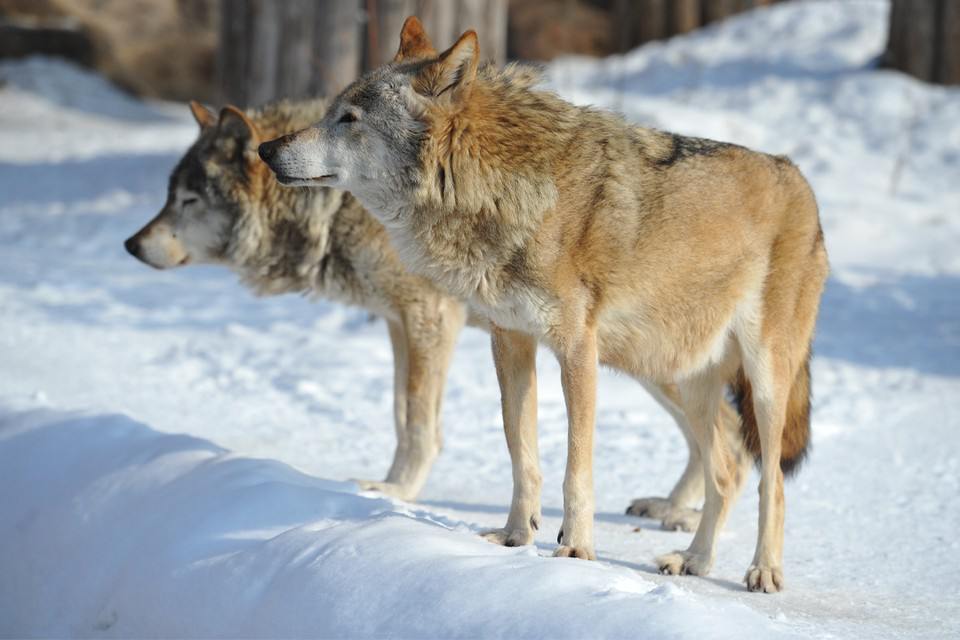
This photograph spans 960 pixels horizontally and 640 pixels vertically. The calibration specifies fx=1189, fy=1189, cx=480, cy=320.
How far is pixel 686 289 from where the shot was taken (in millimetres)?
4496

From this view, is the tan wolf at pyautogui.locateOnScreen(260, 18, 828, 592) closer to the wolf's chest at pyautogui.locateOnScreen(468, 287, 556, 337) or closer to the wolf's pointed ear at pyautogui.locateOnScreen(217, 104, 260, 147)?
the wolf's chest at pyautogui.locateOnScreen(468, 287, 556, 337)

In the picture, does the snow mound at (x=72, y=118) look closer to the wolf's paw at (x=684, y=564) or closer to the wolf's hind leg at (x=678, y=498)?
the wolf's hind leg at (x=678, y=498)

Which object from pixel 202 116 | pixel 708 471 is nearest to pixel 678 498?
pixel 708 471

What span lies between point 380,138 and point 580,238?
32.6 inches

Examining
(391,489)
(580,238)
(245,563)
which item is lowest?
(391,489)

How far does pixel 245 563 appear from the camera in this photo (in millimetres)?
3922

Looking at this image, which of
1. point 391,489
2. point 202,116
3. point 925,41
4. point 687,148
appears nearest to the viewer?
point 687,148

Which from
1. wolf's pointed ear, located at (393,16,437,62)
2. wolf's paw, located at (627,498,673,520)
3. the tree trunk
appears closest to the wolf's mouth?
wolf's pointed ear, located at (393,16,437,62)

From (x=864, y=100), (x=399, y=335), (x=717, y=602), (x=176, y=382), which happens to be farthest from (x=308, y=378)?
(x=864, y=100)

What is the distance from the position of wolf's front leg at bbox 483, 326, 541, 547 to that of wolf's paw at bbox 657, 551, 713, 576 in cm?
53

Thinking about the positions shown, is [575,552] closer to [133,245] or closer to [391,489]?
[391,489]

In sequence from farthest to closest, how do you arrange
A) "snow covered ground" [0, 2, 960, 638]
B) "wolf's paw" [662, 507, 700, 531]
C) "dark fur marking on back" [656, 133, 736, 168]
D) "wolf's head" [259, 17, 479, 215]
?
"wolf's paw" [662, 507, 700, 531] < "dark fur marking on back" [656, 133, 736, 168] < "wolf's head" [259, 17, 479, 215] < "snow covered ground" [0, 2, 960, 638]

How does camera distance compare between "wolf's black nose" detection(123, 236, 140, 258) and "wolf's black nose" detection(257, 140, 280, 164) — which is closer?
"wolf's black nose" detection(257, 140, 280, 164)

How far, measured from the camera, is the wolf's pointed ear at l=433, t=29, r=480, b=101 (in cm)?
423
